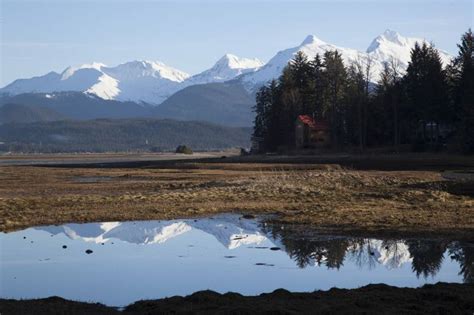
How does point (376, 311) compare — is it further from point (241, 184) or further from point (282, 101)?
point (282, 101)

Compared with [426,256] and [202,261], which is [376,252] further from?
[202,261]

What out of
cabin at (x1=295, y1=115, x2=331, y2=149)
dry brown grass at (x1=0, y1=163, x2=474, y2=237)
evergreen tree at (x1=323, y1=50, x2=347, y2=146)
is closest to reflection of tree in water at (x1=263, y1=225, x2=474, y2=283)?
dry brown grass at (x1=0, y1=163, x2=474, y2=237)

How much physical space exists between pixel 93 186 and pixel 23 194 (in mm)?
7298

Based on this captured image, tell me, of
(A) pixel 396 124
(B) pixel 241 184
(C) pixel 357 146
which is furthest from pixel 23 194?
(C) pixel 357 146

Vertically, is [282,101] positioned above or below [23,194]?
above

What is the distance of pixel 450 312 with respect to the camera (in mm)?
12414

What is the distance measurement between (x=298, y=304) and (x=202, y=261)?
7.23 m

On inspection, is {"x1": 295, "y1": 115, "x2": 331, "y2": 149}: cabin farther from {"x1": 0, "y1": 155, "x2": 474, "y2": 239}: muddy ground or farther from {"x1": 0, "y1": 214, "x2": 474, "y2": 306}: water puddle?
{"x1": 0, "y1": 214, "x2": 474, "y2": 306}: water puddle

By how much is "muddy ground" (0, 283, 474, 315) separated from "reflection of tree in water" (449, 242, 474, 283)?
2.76 metres

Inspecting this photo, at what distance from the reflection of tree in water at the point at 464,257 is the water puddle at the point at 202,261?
3 cm

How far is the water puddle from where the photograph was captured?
16266mm

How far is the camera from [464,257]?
19531mm

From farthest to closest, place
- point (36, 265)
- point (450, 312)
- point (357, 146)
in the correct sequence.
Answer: point (357, 146) → point (36, 265) → point (450, 312)

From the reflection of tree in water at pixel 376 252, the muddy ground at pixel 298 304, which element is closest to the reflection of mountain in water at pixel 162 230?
the reflection of tree in water at pixel 376 252
